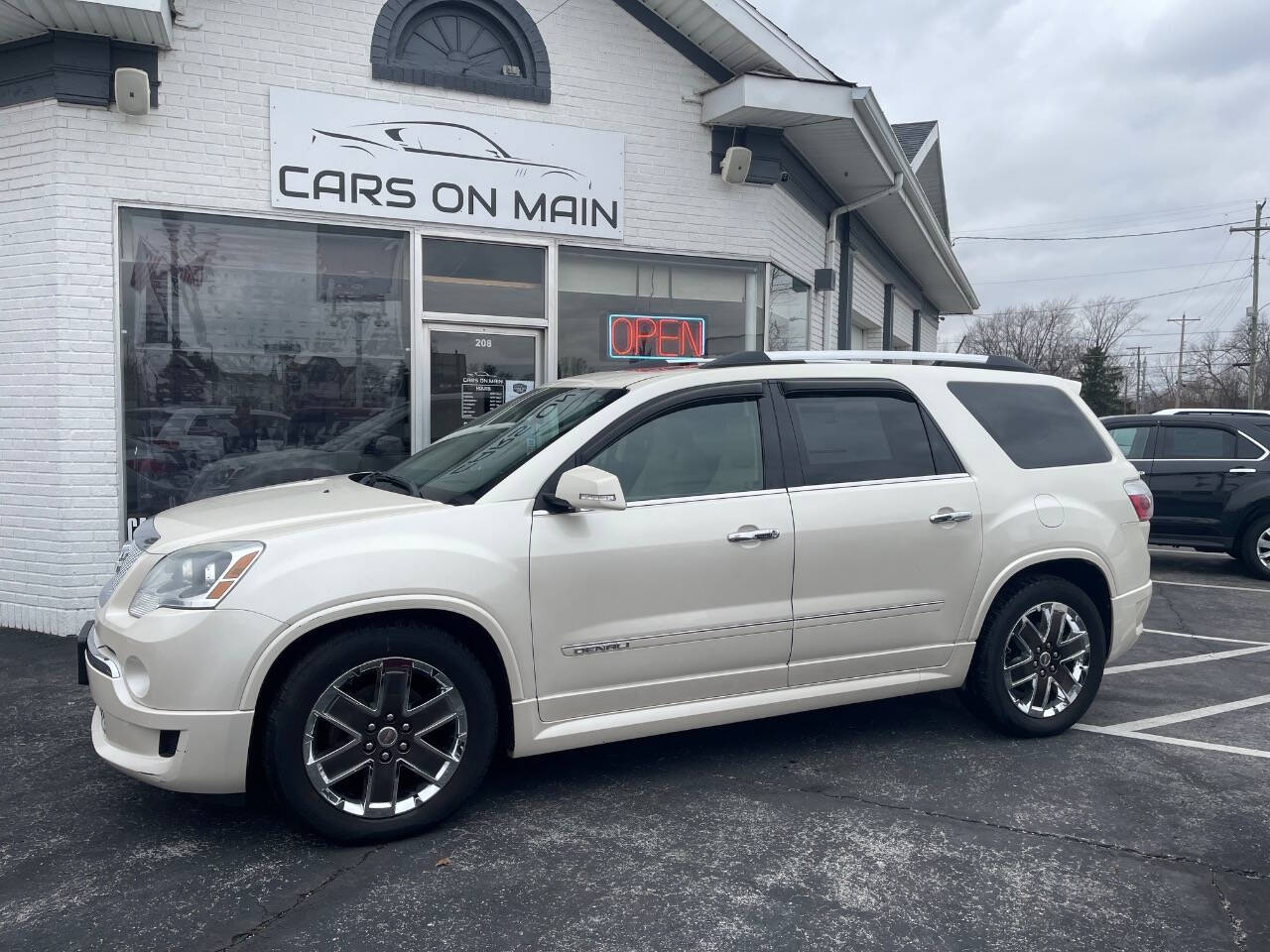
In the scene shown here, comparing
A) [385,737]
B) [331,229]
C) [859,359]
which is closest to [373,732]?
[385,737]

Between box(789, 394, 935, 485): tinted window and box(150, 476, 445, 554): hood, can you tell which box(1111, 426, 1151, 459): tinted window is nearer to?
box(789, 394, 935, 485): tinted window

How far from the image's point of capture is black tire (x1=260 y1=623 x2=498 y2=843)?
346 centimetres

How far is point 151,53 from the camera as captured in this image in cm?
693

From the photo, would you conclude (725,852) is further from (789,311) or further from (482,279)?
(789,311)

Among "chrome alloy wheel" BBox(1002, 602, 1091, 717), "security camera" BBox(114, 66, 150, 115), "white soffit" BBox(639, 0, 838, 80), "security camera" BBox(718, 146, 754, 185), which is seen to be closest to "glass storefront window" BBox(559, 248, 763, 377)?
"security camera" BBox(718, 146, 754, 185)

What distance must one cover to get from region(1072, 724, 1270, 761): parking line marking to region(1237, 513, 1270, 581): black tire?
6116mm

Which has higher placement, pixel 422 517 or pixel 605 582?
pixel 422 517

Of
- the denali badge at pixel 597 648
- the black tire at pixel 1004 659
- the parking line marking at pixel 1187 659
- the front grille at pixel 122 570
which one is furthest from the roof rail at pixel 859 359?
the front grille at pixel 122 570

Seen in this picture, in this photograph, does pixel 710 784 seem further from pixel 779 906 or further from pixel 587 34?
pixel 587 34

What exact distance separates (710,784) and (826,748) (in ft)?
2.44

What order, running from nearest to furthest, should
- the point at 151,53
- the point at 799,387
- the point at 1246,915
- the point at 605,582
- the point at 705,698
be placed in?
the point at 1246,915 → the point at 605,582 → the point at 705,698 → the point at 799,387 → the point at 151,53

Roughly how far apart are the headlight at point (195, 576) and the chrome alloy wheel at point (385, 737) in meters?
0.51

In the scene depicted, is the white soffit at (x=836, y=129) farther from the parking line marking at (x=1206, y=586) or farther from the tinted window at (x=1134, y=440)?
the parking line marking at (x=1206, y=586)

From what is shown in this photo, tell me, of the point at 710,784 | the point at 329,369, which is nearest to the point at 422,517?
the point at 710,784
